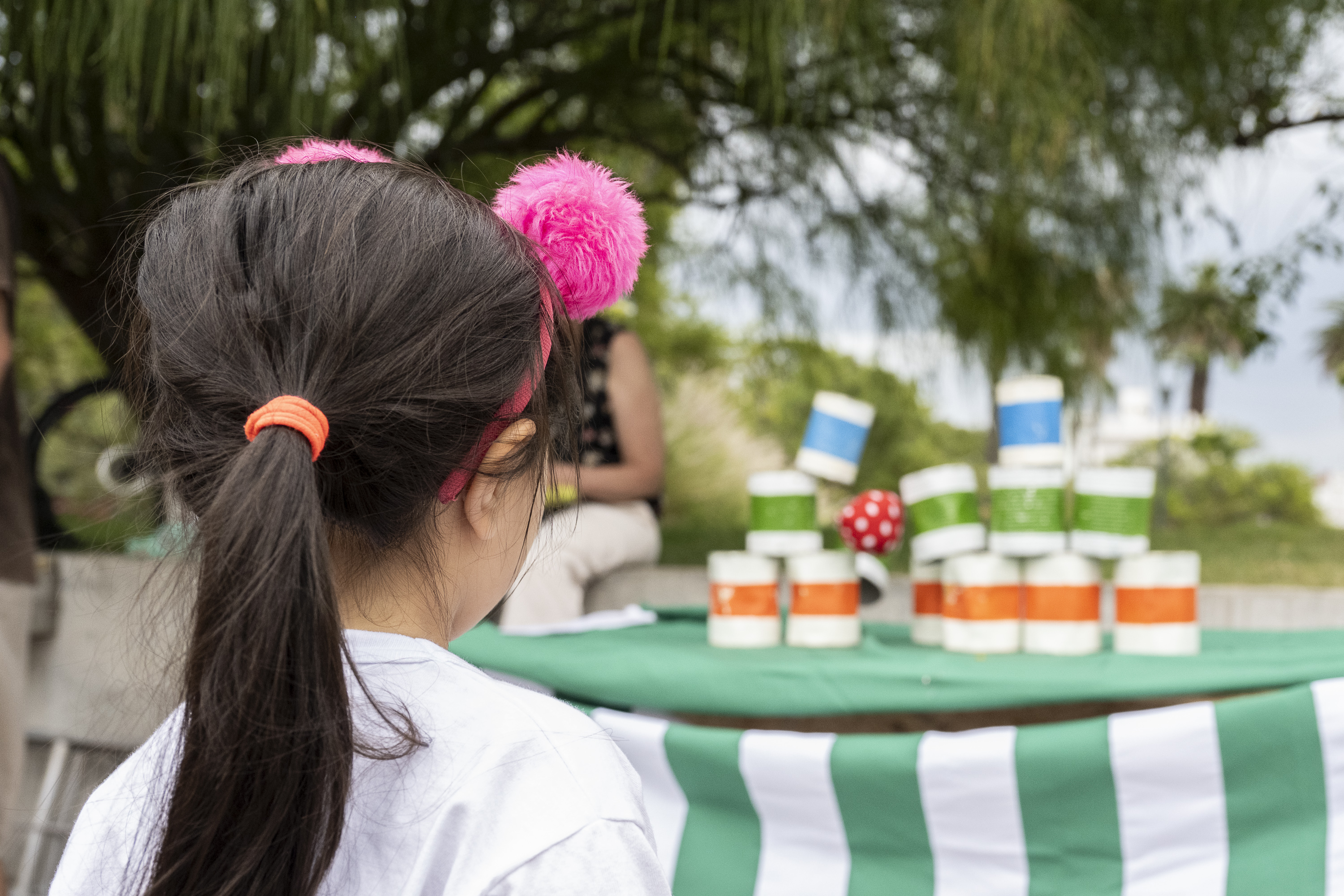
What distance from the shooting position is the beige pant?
1923 millimetres

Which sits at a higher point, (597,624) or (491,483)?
(491,483)

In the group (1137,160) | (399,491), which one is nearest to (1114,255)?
(1137,160)

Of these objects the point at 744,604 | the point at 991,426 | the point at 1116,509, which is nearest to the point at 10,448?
the point at 744,604

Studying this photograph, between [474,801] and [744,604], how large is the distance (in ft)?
3.57

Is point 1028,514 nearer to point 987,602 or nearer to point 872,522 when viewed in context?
point 987,602

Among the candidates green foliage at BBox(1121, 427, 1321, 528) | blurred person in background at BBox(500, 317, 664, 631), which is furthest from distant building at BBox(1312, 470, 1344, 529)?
blurred person in background at BBox(500, 317, 664, 631)

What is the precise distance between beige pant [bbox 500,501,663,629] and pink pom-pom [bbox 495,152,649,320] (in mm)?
1120

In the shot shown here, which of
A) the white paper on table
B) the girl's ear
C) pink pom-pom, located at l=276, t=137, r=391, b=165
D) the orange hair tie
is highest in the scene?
pink pom-pom, located at l=276, t=137, r=391, b=165

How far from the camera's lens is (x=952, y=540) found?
1.47 metres

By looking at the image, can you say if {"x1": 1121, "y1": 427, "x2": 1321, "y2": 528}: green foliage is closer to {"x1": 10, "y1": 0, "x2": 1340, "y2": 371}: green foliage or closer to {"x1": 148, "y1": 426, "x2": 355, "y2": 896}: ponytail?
{"x1": 10, "y1": 0, "x2": 1340, "y2": 371}: green foliage

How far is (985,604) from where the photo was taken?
1.41m

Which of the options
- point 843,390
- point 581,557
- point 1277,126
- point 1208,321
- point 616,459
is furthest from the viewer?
point 843,390

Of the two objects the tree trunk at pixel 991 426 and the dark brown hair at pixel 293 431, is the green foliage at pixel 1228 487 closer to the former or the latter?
the tree trunk at pixel 991 426

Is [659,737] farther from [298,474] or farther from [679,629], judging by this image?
[298,474]
